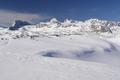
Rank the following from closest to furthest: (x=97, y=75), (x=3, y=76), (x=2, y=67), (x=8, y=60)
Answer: (x=3, y=76) → (x=97, y=75) → (x=2, y=67) → (x=8, y=60)

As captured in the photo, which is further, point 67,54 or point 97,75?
point 67,54

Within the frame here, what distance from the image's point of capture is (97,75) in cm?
2925

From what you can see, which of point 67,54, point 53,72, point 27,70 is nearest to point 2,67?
point 27,70

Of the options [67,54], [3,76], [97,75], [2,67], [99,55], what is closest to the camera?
[3,76]

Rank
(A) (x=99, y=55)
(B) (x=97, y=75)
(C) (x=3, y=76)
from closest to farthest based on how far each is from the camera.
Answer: (C) (x=3, y=76) → (B) (x=97, y=75) → (A) (x=99, y=55)

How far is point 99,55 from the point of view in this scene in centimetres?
6350

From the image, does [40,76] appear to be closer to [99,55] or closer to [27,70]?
[27,70]

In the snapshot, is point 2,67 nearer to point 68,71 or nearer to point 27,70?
point 27,70

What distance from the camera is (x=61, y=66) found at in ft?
110

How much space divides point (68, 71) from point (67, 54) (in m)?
27.1

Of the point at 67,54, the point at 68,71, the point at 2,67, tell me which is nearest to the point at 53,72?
the point at 68,71

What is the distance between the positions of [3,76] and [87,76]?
784cm

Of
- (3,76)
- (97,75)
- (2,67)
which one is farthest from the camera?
(2,67)

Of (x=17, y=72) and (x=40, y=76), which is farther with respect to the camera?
(x=17, y=72)
